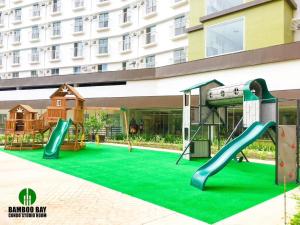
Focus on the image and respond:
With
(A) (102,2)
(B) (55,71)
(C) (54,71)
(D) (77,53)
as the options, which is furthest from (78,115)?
(C) (54,71)

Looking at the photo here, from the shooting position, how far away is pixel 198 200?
7609mm

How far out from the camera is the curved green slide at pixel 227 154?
9031 millimetres

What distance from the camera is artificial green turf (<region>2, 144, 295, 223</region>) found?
716cm

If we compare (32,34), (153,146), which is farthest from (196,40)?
(32,34)

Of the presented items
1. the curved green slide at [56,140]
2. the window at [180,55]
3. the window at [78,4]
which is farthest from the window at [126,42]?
the curved green slide at [56,140]

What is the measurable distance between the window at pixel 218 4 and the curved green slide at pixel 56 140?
13.9m

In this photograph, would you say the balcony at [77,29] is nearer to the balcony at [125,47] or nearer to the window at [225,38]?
the balcony at [125,47]

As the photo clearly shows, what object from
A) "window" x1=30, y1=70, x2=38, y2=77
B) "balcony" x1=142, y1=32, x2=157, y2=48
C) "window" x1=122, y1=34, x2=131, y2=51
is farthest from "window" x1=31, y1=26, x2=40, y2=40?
"balcony" x1=142, y1=32, x2=157, y2=48

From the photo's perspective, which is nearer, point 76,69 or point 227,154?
point 227,154

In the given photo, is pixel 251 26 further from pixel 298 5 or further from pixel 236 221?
pixel 236 221

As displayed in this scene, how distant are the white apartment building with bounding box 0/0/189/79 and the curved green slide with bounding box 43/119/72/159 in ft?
51.7

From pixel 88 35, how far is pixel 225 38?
23.2 meters

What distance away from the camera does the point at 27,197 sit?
25.7 feet

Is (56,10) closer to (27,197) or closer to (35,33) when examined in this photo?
(35,33)
